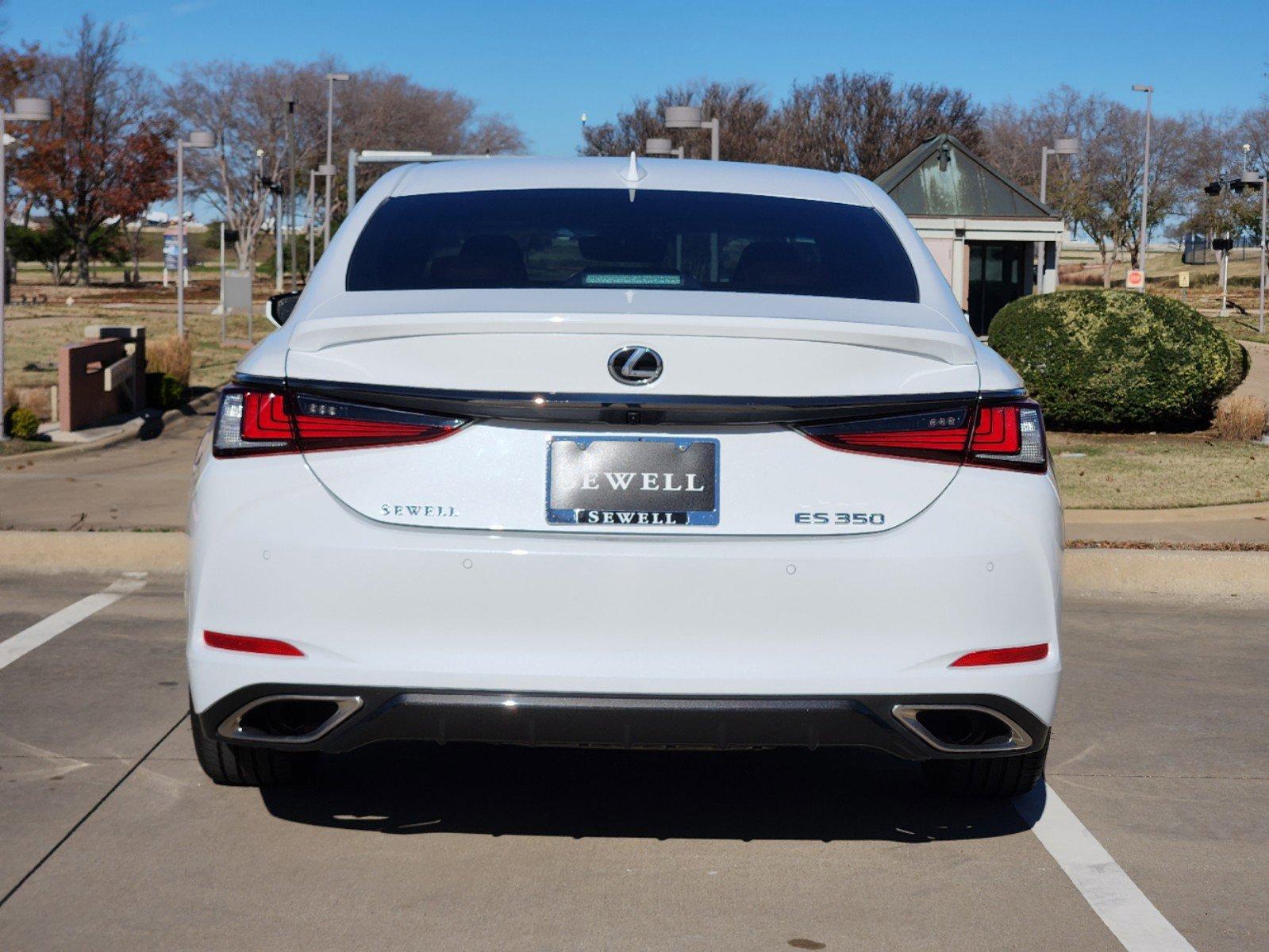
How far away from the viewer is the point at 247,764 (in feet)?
15.2

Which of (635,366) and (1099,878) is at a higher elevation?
(635,366)

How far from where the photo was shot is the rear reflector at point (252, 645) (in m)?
3.83

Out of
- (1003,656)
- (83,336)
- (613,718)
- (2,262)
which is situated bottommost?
(83,336)

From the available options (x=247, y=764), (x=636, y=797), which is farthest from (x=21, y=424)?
(x=636, y=797)

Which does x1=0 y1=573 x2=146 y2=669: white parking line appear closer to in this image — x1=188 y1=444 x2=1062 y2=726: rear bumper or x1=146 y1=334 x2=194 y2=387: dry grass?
x1=188 y1=444 x2=1062 y2=726: rear bumper

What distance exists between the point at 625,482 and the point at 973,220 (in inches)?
1614

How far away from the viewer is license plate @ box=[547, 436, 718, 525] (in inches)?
148

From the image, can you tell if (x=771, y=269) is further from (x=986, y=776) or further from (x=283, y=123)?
(x=283, y=123)

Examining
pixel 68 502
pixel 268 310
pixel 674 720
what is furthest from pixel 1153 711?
pixel 68 502

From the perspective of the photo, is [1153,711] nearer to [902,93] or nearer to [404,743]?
[404,743]

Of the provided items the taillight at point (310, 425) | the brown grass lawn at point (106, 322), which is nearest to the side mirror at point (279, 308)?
the taillight at point (310, 425)

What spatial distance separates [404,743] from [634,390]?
7.12 ft

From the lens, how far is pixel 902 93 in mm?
71125

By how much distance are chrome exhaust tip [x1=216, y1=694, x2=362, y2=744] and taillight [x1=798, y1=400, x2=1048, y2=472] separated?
1.25 m
